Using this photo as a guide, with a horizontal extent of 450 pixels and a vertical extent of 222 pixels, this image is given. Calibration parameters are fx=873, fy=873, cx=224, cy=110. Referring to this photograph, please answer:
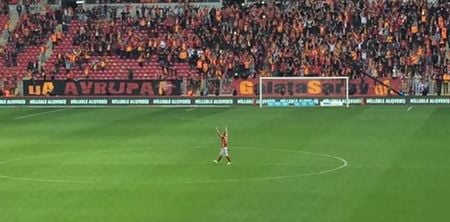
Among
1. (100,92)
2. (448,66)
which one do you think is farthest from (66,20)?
(448,66)

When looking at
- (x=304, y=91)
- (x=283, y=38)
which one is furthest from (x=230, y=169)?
(x=283, y=38)

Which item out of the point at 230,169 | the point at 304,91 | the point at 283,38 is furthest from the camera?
the point at 283,38

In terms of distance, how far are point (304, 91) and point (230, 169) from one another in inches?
971

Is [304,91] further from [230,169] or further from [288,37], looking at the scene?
[230,169]

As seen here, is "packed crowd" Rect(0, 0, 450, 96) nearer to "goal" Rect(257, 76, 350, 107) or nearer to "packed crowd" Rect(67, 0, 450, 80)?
"packed crowd" Rect(67, 0, 450, 80)

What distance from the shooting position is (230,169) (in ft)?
74.0

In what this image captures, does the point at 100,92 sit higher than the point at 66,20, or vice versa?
the point at 66,20

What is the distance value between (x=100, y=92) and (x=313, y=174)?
3187 cm

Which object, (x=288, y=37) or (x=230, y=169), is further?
(x=288, y=37)

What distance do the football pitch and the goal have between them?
23.8ft

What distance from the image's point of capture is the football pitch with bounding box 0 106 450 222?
17.0 metres

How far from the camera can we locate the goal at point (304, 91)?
4591cm

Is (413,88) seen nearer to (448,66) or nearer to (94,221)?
(448,66)

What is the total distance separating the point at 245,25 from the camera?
56094 mm
